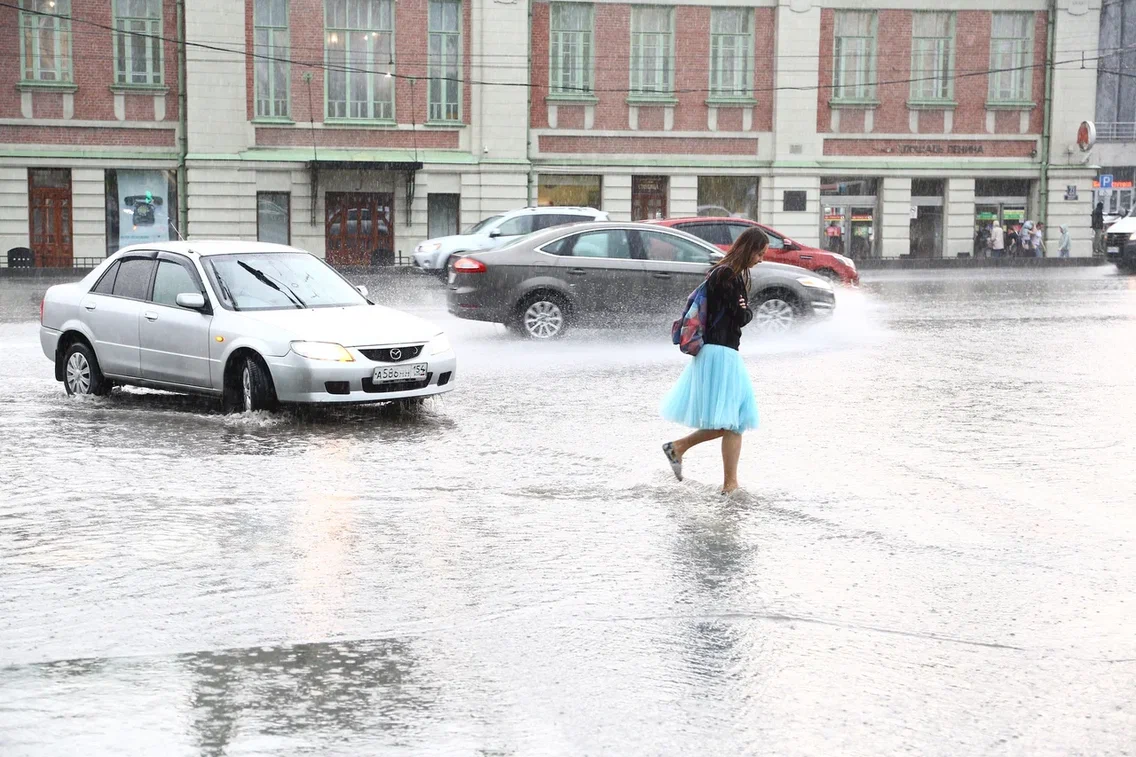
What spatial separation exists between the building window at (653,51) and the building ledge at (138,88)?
42.4 ft

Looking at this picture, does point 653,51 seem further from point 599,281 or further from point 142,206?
point 599,281

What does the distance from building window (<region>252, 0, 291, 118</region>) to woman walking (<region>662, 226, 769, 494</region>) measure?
3213cm

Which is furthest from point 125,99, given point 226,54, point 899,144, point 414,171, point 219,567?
point 219,567

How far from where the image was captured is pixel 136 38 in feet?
126

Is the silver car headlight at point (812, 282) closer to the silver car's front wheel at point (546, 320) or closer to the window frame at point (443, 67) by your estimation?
the silver car's front wheel at point (546, 320)

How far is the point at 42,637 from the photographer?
580 cm

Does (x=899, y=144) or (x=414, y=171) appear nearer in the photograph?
(x=414, y=171)

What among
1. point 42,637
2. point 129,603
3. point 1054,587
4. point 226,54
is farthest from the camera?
point 226,54

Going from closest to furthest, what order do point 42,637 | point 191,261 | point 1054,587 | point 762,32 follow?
1. point 42,637
2. point 1054,587
3. point 191,261
4. point 762,32

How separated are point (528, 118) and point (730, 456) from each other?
107ft

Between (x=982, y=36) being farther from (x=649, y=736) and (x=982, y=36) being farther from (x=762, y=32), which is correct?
(x=649, y=736)

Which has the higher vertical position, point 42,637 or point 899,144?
point 899,144

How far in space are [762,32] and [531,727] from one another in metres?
39.0

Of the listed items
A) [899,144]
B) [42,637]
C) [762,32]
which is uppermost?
[762,32]
